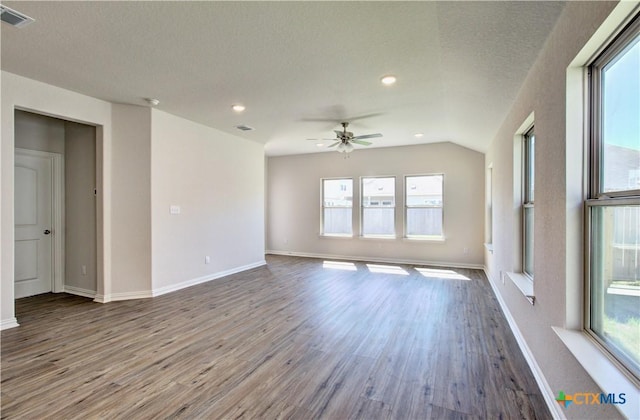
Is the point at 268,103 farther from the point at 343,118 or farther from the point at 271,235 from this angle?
the point at 271,235

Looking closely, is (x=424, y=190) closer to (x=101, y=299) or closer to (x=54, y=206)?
(x=101, y=299)

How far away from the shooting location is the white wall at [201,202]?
459cm

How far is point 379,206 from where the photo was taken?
743 cm

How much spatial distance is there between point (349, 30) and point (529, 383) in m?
3.06

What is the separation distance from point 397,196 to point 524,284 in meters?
4.43

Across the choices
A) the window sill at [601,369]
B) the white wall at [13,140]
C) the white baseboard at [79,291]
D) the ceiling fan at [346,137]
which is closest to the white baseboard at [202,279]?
the white wall at [13,140]

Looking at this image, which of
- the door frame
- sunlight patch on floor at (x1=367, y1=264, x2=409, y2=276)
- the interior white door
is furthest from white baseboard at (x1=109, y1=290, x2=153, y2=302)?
sunlight patch on floor at (x1=367, y1=264, x2=409, y2=276)

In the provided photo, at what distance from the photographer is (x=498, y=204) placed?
173 inches

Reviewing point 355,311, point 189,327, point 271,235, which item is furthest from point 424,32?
point 271,235

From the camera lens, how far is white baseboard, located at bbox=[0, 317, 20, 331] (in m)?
3.25

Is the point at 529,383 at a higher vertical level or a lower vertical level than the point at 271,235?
lower

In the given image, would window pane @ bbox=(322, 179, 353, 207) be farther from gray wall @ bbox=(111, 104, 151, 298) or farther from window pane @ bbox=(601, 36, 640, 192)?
window pane @ bbox=(601, 36, 640, 192)

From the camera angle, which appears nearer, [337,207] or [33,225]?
[33,225]

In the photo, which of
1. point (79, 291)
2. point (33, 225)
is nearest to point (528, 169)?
point (79, 291)
